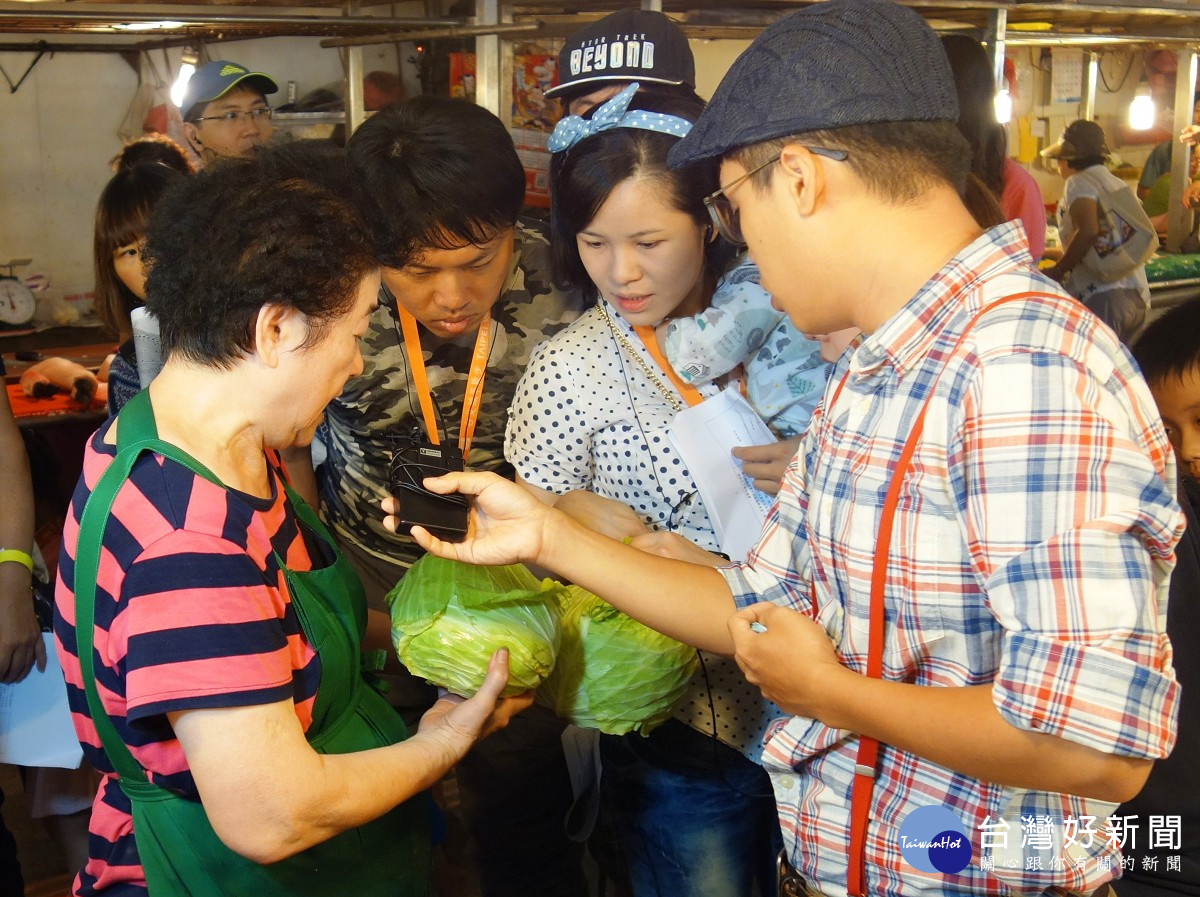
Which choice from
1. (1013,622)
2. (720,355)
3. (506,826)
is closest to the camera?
(1013,622)

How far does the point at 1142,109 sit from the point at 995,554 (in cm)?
732

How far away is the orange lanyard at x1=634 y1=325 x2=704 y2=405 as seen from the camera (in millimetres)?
2111

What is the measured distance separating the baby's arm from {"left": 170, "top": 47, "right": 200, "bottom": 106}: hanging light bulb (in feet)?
15.4

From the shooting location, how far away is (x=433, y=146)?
7.08 feet

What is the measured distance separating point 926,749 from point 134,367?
109 inches

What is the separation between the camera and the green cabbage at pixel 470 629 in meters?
1.81

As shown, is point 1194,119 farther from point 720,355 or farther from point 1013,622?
point 1013,622

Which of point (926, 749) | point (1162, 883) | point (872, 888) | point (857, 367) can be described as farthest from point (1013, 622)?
point (1162, 883)

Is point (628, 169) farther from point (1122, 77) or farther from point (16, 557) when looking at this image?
point (1122, 77)

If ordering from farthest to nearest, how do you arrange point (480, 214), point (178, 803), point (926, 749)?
point (480, 214) → point (178, 803) → point (926, 749)

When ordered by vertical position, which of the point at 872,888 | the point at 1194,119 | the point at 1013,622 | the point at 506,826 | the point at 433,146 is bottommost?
the point at 506,826

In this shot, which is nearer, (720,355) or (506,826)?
(720,355)

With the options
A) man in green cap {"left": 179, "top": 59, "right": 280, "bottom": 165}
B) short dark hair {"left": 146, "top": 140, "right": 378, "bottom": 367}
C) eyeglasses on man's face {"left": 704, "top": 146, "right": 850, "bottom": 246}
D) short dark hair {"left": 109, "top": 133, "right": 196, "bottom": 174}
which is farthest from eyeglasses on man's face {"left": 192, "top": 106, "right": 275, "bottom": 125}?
eyeglasses on man's face {"left": 704, "top": 146, "right": 850, "bottom": 246}

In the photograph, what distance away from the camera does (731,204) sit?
56.1 inches
